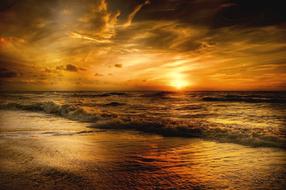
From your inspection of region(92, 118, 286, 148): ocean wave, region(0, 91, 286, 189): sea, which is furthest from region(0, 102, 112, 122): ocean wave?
region(0, 91, 286, 189): sea

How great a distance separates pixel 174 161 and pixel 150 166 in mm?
777

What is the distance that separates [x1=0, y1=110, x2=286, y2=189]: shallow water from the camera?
473 centimetres

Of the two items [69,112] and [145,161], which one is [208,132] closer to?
[145,161]

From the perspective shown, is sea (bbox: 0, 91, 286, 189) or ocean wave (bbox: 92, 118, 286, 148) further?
ocean wave (bbox: 92, 118, 286, 148)

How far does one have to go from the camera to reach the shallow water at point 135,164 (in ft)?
15.5

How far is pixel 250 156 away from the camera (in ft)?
22.3

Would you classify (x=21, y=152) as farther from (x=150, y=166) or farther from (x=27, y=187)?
(x=150, y=166)

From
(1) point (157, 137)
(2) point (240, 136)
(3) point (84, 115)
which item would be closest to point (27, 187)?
(1) point (157, 137)

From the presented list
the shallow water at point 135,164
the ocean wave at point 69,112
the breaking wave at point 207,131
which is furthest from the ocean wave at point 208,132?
the ocean wave at point 69,112

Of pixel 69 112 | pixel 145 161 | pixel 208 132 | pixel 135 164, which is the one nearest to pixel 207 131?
pixel 208 132

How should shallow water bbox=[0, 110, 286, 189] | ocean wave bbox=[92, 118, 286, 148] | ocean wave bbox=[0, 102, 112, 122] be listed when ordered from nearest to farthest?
shallow water bbox=[0, 110, 286, 189] → ocean wave bbox=[92, 118, 286, 148] → ocean wave bbox=[0, 102, 112, 122]

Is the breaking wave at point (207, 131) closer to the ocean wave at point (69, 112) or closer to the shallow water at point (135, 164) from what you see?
the ocean wave at point (69, 112)

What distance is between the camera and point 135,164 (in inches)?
239

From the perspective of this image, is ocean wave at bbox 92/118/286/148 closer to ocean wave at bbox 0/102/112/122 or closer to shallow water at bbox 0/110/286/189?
shallow water at bbox 0/110/286/189
